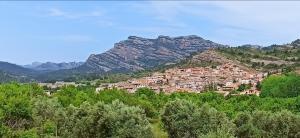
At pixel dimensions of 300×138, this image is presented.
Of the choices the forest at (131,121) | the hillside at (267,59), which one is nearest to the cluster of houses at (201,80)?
the hillside at (267,59)

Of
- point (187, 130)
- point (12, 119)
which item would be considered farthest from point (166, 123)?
point (12, 119)

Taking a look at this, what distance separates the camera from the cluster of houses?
143625 millimetres

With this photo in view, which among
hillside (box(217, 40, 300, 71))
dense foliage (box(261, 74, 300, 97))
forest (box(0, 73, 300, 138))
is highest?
hillside (box(217, 40, 300, 71))

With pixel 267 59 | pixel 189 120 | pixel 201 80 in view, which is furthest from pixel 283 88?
pixel 189 120

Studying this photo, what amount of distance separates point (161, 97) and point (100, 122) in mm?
56087

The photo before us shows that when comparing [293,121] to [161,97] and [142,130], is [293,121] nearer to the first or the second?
[142,130]

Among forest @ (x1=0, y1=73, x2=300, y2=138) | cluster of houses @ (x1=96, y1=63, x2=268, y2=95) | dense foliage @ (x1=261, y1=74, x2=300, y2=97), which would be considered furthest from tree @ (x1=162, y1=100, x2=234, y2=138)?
cluster of houses @ (x1=96, y1=63, x2=268, y2=95)

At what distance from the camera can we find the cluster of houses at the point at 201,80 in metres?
144

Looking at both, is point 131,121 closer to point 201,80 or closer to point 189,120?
point 189,120

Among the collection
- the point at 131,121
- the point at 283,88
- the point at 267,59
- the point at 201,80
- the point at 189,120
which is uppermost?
the point at 267,59

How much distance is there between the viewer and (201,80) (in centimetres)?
15750

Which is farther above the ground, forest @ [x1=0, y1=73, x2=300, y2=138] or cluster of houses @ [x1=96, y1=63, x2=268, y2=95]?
cluster of houses @ [x1=96, y1=63, x2=268, y2=95]

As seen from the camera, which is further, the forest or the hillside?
the hillside

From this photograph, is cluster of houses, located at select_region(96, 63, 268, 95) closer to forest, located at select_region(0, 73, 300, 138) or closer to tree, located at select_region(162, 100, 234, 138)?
forest, located at select_region(0, 73, 300, 138)
